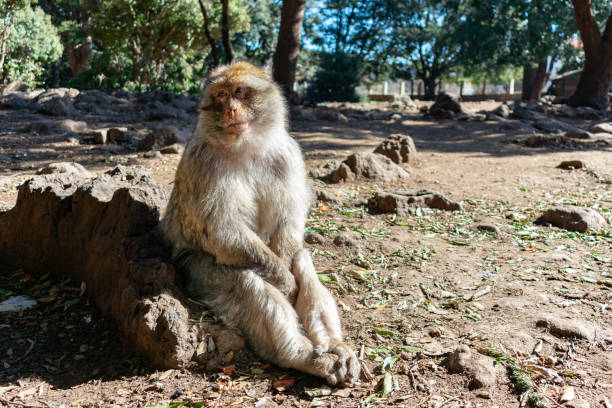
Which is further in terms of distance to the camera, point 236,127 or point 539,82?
point 539,82

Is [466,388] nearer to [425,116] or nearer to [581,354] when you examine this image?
[581,354]

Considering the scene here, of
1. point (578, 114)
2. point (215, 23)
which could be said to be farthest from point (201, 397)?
point (215, 23)

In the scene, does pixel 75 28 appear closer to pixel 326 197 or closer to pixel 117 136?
pixel 117 136

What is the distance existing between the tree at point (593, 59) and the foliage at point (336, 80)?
1002cm

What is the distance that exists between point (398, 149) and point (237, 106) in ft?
17.0

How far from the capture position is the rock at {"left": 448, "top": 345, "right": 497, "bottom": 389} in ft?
9.19

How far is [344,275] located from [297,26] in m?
7.98

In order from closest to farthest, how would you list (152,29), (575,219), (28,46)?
1. (575,219)
2. (152,29)
3. (28,46)

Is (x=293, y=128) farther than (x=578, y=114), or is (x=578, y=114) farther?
(x=578, y=114)

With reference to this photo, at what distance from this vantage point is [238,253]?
3195 millimetres

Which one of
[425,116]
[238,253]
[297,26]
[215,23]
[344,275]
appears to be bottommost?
[344,275]

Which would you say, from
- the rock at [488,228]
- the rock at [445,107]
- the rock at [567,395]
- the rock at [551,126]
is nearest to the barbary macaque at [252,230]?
the rock at [567,395]

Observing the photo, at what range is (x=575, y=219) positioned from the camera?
5.16 meters

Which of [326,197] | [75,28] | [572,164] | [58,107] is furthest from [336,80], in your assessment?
[326,197]
